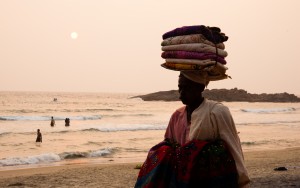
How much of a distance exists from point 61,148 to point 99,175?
1092cm

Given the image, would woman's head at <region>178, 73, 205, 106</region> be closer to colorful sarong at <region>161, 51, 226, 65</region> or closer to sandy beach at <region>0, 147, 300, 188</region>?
colorful sarong at <region>161, 51, 226, 65</region>

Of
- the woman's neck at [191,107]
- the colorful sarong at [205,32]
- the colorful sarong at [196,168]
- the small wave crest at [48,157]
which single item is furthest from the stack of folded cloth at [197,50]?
the small wave crest at [48,157]

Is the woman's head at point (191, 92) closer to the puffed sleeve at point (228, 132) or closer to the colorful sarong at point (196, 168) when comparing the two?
the puffed sleeve at point (228, 132)

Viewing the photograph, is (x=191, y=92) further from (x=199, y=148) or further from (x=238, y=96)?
(x=238, y=96)

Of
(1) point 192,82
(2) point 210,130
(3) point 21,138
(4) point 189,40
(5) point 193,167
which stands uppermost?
(4) point 189,40

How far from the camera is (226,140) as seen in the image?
2770mm

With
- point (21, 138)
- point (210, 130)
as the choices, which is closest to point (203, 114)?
point (210, 130)

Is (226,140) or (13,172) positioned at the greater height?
(226,140)

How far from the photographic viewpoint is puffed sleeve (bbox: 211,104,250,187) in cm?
277

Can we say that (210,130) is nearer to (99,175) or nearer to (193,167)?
(193,167)

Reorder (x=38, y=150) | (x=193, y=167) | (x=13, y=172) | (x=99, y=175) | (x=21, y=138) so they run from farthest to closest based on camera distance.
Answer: (x=21, y=138) → (x=38, y=150) → (x=13, y=172) → (x=99, y=175) → (x=193, y=167)

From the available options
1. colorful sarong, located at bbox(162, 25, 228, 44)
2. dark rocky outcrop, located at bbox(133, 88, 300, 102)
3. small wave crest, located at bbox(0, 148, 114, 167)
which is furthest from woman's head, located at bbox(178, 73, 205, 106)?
dark rocky outcrop, located at bbox(133, 88, 300, 102)

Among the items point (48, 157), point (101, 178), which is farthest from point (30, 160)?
point (101, 178)

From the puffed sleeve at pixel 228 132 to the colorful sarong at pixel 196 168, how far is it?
0.03 m
